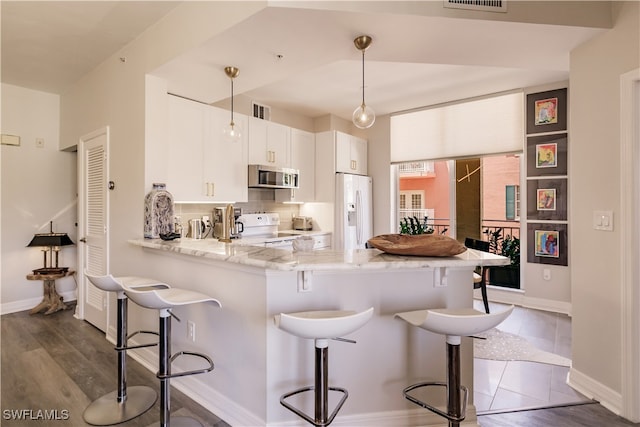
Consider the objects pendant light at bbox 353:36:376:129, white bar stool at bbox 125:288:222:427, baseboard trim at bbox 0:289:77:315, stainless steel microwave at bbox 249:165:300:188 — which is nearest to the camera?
white bar stool at bbox 125:288:222:427

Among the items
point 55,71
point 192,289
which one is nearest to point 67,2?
point 55,71

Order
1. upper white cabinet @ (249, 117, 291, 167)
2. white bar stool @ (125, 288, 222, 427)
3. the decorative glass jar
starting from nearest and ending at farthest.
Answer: white bar stool @ (125, 288, 222, 427)
the decorative glass jar
upper white cabinet @ (249, 117, 291, 167)

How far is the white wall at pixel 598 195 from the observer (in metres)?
2.24

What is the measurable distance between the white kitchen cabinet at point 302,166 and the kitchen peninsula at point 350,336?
285 cm

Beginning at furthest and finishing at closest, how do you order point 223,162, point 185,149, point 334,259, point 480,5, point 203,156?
point 223,162 < point 203,156 < point 185,149 < point 480,5 < point 334,259

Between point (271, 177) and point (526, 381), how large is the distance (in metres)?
3.31

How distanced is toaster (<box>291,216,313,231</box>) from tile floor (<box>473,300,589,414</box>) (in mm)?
2989

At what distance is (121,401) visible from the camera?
2.34 m

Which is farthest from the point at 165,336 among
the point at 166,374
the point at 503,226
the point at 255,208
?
the point at 503,226

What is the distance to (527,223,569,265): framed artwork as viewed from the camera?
4242 mm

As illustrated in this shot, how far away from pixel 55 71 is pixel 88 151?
926 mm

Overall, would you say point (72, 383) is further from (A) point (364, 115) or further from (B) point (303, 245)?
(A) point (364, 115)

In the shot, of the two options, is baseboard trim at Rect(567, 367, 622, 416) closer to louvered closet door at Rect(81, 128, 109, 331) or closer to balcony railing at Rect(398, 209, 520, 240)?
balcony railing at Rect(398, 209, 520, 240)

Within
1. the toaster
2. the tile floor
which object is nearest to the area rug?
the tile floor
